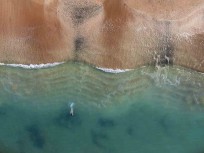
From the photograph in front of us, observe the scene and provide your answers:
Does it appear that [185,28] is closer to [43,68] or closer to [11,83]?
[43,68]

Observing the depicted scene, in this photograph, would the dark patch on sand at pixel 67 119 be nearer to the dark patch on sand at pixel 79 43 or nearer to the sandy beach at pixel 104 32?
the sandy beach at pixel 104 32

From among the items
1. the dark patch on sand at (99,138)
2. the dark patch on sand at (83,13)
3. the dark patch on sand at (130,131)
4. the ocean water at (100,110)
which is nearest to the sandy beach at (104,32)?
the dark patch on sand at (83,13)

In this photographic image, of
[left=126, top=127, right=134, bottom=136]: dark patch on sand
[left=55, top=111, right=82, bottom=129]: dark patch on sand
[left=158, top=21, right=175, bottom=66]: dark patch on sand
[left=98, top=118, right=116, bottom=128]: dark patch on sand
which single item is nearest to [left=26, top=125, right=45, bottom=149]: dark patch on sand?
[left=55, top=111, right=82, bottom=129]: dark patch on sand

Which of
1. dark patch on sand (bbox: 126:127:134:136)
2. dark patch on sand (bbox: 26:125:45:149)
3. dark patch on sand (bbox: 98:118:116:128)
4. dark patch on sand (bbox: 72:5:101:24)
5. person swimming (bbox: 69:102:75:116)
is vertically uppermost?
dark patch on sand (bbox: 72:5:101:24)

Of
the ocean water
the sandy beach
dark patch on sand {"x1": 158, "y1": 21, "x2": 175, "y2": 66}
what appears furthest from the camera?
the ocean water

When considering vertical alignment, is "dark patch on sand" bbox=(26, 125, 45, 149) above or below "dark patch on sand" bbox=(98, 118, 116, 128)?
below

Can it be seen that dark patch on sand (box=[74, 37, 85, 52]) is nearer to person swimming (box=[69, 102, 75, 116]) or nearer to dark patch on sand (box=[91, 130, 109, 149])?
person swimming (box=[69, 102, 75, 116])
